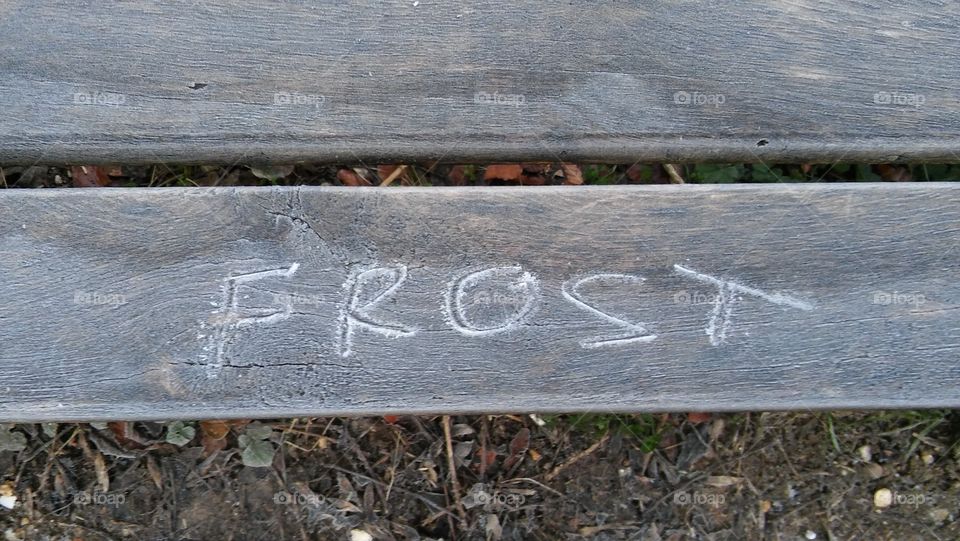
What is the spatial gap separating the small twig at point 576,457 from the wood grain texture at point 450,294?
36 centimetres

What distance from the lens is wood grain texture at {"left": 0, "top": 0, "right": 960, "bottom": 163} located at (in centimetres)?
139

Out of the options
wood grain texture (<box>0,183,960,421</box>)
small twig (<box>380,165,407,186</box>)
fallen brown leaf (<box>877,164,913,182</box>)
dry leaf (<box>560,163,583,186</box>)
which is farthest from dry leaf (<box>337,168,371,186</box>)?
fallen brown leaf (<box>877,164,913,182</box>)

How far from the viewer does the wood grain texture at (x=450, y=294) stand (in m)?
1.35

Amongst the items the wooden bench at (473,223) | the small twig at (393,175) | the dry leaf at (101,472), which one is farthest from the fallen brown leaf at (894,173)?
the dry leaf at (101,472)

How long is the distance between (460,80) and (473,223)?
0.87 ft

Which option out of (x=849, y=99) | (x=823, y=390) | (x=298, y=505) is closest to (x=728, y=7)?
(x=849, y=99)

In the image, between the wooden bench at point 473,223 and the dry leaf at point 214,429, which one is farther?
the dry leaf at point 214,429

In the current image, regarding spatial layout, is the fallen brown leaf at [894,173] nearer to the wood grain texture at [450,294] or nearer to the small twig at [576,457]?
the wood grain texture at [450,294]

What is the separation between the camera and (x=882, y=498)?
1717 millimetres

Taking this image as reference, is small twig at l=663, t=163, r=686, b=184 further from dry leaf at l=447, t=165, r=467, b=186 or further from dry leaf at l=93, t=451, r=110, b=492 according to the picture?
dry leaf at l=93, t=451, r=110, b=492

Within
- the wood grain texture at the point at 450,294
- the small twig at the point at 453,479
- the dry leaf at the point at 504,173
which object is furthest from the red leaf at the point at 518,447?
the dry leaf at the point at 504,173

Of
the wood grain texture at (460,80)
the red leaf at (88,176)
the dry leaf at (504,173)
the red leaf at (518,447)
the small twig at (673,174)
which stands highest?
the wood grain texture at (460,80)

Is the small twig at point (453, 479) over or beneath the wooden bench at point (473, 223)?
beneath

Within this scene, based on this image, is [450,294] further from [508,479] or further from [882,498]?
[882,498]
